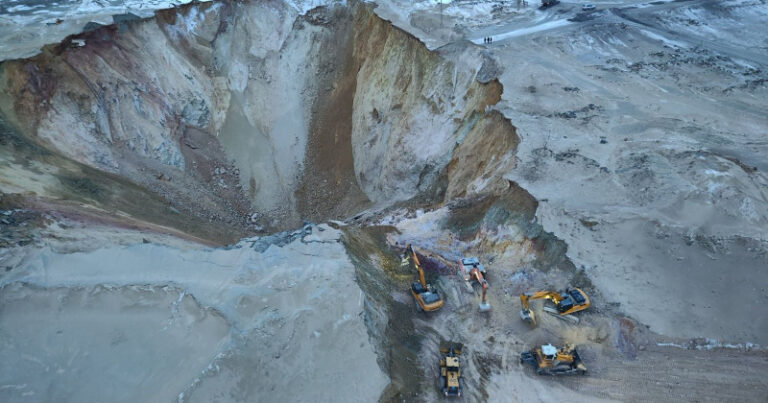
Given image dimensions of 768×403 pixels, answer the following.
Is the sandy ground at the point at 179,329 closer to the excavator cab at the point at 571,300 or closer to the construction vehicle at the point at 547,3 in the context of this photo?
the excavator cab at the point at 571,300

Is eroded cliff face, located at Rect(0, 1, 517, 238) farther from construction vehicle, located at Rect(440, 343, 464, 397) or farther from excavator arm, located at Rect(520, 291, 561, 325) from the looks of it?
construction vehicle, located at Rect(440, 343, 464, 397)

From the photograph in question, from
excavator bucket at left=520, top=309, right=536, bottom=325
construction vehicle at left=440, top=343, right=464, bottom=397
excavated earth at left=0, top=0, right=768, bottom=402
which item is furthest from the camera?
excavator bucket at left=520, top=309, right=536, bottom=325

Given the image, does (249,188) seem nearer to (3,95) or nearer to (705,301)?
(3,95)

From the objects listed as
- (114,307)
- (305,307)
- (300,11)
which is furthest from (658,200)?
(300,11)

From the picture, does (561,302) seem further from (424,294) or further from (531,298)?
(424,294)

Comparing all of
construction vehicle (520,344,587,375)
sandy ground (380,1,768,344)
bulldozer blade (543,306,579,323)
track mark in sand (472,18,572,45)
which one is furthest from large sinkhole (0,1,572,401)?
track mark in sand (472,18,572,45)

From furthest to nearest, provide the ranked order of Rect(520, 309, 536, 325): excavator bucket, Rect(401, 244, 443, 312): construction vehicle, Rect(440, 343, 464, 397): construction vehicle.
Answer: Rect(401, 244, 443, 312): construction vehicle → Rect(520, 309, 536, 325): excavator bucket → Rect(440, 343, 464, 397): construction vehicle

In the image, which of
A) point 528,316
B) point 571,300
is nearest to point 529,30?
point 571,300
